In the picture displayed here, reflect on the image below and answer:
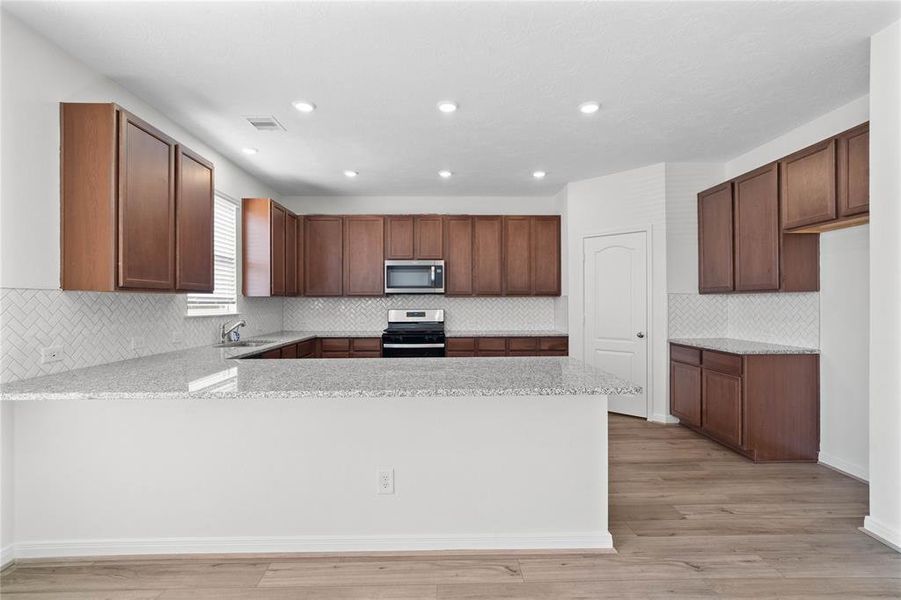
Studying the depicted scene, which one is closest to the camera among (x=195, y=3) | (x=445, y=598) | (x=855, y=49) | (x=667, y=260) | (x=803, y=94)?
(x=445, y=598)

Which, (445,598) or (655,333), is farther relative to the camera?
(655,333)

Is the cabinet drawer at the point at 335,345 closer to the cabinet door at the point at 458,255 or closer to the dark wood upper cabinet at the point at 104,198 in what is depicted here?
the cabinet door at the point at 458,255

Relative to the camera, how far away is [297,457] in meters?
2.19

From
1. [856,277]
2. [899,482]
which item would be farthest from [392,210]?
[899,482]

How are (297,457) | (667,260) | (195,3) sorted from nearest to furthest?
(195,3)
(297,457)
(667,260)

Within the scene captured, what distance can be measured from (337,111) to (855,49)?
305cm

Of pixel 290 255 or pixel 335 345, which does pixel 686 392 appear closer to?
pixel 335 345

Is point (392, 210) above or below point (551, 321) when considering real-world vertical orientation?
above

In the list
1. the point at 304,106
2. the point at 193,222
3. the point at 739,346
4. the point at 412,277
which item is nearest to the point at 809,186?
the point at 739,346

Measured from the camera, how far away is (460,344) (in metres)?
5.19

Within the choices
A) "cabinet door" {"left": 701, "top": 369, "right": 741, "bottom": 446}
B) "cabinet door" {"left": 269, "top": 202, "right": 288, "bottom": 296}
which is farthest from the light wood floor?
"cabinet door" {"left": 269, "top": 202, "right": 288, "bottom": 296}

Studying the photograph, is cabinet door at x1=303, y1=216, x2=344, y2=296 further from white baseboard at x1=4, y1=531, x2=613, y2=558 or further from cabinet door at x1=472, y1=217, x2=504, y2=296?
white baseboard at x1=4, y1=531, x2=613, y2=558

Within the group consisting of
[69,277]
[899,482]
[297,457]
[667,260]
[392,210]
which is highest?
[392,210]

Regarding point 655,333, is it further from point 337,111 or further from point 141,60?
point 141,60
